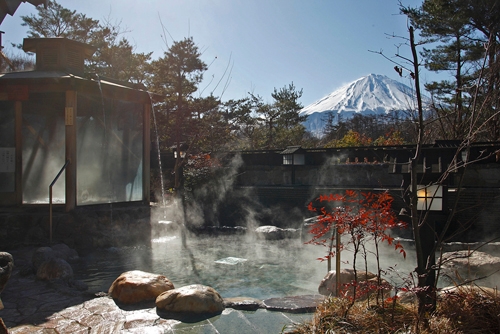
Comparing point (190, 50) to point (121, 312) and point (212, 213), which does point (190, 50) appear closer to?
point (212, 213)

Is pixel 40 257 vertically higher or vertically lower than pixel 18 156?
lower

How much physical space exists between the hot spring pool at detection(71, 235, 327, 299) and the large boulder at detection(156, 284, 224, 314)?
1.04 metres

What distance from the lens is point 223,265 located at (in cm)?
827

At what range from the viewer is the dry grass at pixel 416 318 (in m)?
3.44

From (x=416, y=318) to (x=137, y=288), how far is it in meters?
3.55

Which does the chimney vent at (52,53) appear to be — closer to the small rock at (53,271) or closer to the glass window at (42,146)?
the glass window at (42,146)

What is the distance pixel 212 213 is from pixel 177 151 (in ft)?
10.3

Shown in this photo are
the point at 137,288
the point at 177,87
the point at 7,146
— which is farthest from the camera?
the point at 177,87

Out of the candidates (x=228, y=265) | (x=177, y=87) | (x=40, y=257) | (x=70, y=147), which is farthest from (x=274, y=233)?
(x=177, y=87)

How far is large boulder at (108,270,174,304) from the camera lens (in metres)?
5.25

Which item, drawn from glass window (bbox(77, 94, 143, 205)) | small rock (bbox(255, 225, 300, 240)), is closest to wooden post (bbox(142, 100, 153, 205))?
glass window (bbox(77, 94, 143, 205))

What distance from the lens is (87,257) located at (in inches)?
340

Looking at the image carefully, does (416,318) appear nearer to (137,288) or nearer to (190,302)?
(190,302)

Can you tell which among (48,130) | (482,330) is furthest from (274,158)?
(482,330)
